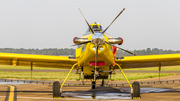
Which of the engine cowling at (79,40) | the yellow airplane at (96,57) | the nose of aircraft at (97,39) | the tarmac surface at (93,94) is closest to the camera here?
the nose of aircraft at (97,39)

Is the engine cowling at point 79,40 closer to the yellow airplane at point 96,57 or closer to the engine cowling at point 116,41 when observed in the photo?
the yellow airplane at point 96,57

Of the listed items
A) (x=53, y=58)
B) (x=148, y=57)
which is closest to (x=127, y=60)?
(x=148, y=57)

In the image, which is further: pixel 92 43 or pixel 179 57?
pixel 179 57

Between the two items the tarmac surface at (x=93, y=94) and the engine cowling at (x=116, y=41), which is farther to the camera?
the engine cowling at (x=116, y=41)

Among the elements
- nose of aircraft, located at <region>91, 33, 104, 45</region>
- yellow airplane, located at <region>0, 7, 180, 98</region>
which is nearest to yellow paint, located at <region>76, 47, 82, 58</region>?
yellow airplane, located at <region>0, 7, 180, 98</region>

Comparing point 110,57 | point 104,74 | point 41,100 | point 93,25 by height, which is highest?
point 93,25

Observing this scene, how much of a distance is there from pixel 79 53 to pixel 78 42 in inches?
88.1

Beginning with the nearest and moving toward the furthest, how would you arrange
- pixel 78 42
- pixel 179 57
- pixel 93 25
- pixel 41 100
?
pixel 41 100, pixel 78 42, pixel 93 25, pixel 179 57

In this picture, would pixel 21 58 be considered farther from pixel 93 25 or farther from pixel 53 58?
pixel 93 25

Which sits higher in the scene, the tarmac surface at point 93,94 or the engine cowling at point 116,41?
the engine cowling at point 116,41

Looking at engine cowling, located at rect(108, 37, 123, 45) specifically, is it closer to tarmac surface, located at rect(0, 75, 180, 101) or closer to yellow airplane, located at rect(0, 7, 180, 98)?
yellow airplane, located at rect(0, 7, 180, 98)

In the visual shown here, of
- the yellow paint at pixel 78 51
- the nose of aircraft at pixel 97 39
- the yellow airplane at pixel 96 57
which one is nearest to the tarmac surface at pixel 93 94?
the yellow airplane at pixel 96 57

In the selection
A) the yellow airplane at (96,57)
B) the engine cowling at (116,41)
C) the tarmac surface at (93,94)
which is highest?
the engine cowling at (116,41)

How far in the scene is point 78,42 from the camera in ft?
41.2
